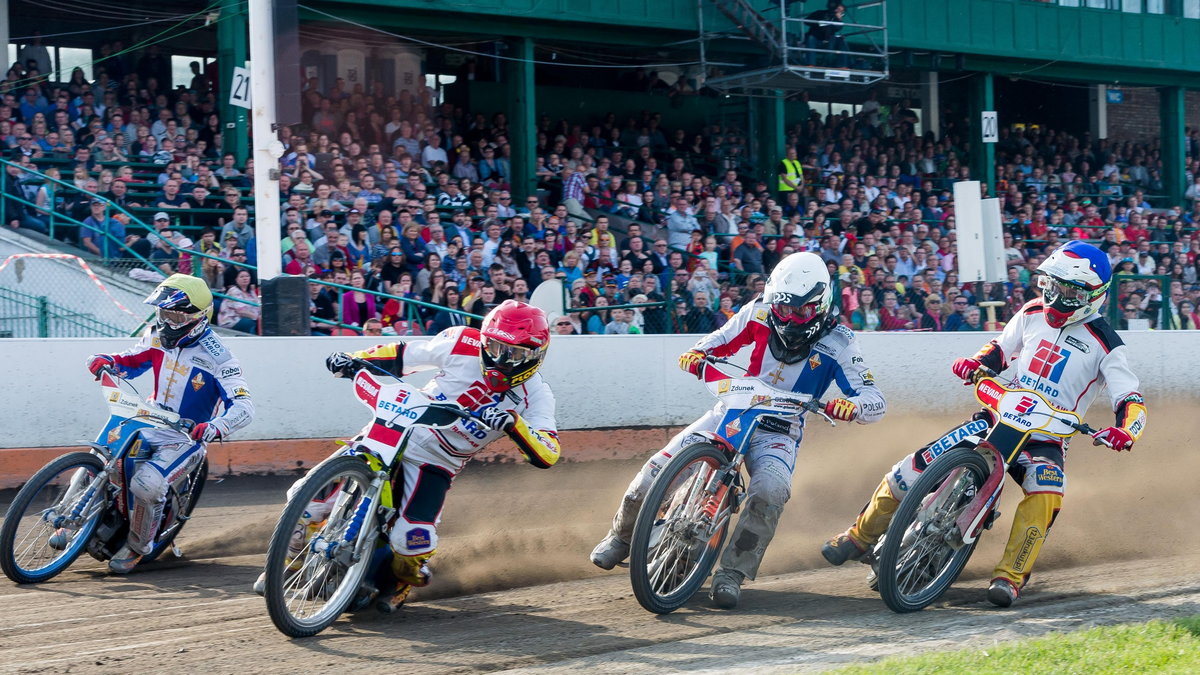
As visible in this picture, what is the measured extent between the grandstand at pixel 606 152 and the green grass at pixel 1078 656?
8.25 meters

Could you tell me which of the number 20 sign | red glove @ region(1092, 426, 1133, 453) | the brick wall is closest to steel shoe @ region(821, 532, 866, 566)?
red glove @ region(1092, 426, 1133, 453)

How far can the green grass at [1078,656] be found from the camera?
5.49m

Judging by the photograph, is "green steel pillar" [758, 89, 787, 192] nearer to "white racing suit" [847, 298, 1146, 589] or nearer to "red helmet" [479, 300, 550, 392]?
"white racing suit" [847, 298, 1146, 589]

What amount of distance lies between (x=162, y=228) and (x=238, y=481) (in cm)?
459

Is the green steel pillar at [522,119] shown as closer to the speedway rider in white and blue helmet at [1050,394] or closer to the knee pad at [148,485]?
the knee pad at [148,485]

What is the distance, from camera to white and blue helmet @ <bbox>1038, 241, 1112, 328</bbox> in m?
7.16

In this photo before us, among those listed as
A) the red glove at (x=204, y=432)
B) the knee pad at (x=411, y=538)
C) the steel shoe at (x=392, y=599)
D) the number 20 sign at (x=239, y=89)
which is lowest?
the steel shoe at (x=392, y=599)

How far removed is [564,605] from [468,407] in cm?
118

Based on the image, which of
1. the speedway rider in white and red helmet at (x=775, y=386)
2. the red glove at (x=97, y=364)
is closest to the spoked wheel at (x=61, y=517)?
the red glove at (x=97, y=364)

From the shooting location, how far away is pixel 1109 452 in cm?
1270

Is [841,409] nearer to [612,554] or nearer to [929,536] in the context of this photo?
[929,536]

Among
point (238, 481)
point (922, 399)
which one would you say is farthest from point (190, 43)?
point (922, 399)

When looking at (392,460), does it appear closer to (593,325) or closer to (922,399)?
(593,325)

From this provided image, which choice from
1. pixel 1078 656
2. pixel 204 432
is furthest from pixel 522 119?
pixel 1078 656
